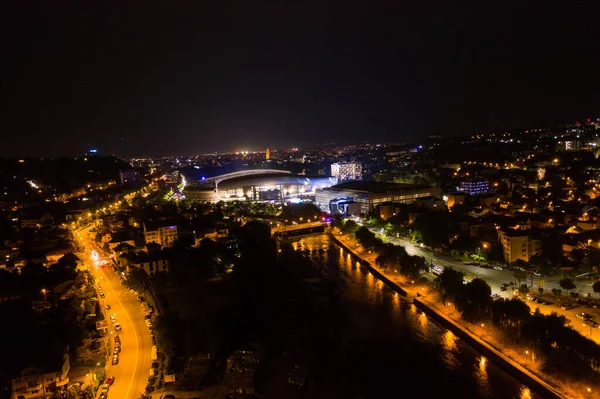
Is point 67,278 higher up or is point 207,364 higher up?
point 67,278

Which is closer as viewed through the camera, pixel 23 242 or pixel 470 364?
pixel 470 364

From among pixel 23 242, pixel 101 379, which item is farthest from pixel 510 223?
pixel 23 242

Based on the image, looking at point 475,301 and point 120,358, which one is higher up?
point 475,301

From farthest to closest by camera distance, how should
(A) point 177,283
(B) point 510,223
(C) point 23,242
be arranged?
(C) point 23,242, (B) point 510,223, (A) point 177,283

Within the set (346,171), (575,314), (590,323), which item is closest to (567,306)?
(575,314)

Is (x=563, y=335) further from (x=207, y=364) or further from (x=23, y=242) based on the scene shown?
(x=23, y=242)

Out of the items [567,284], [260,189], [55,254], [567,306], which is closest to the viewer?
[567,306]

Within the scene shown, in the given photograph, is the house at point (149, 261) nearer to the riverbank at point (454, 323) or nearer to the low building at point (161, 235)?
the low building at point (161, 235)

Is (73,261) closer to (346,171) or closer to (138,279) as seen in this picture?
(138,279)

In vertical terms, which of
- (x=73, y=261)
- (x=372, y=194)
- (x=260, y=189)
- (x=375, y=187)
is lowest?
(x=73, y=261)
